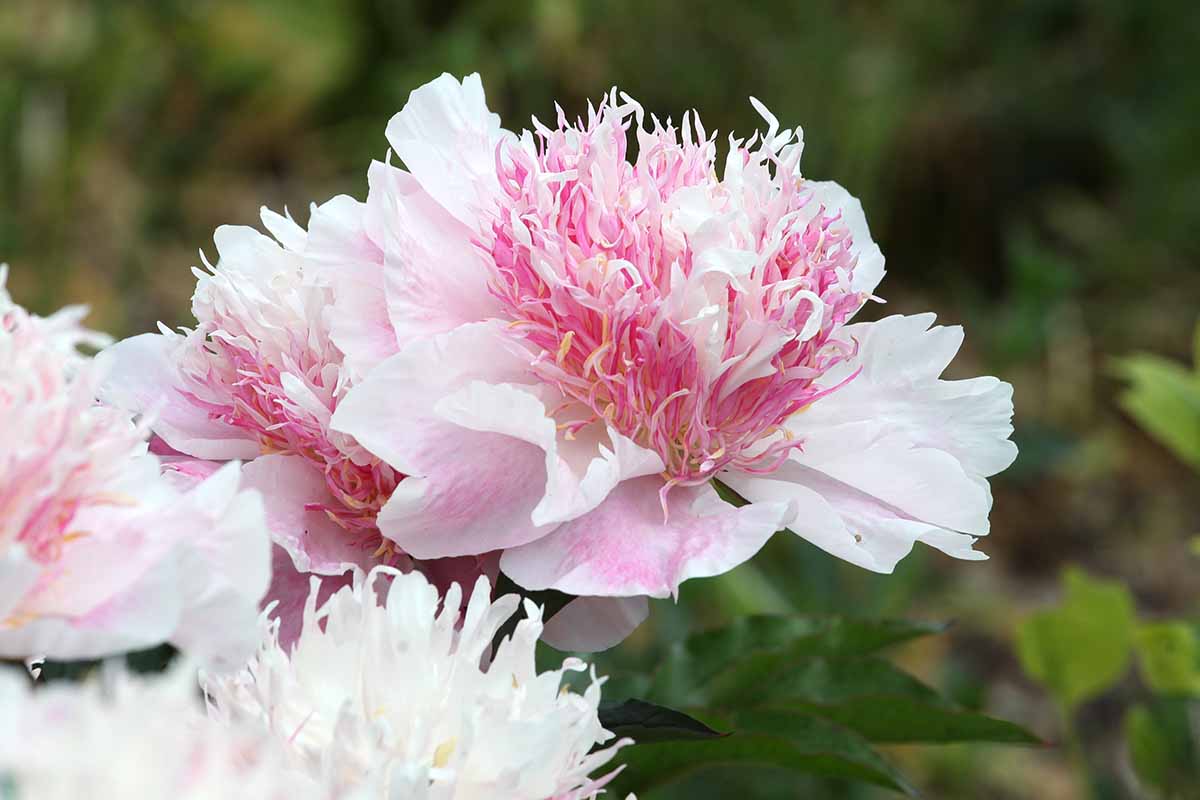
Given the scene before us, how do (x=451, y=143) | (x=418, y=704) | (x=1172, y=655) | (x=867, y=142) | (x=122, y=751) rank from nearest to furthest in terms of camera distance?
(x=122, y=751) → (x=418, y=704) → (x=451, y=143) → (x=1172, y=655) → (x=867, y=142)

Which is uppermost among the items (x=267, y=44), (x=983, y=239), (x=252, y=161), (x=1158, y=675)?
(x=267, y=44)

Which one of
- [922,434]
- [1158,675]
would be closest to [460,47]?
[1158,675]

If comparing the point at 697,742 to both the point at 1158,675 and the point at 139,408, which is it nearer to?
the point at 139,408

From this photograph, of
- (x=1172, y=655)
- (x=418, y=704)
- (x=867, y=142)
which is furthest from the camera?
(x=867, y=142)

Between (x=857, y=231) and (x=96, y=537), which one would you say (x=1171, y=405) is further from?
(x=96, y=537)

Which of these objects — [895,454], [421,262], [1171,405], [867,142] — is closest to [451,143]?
[421,262]

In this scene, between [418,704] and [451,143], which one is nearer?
[418,704]

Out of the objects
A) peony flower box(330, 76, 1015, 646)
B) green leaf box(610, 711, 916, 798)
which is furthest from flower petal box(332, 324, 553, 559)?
green leaf box(610, 711, 916, 798)
